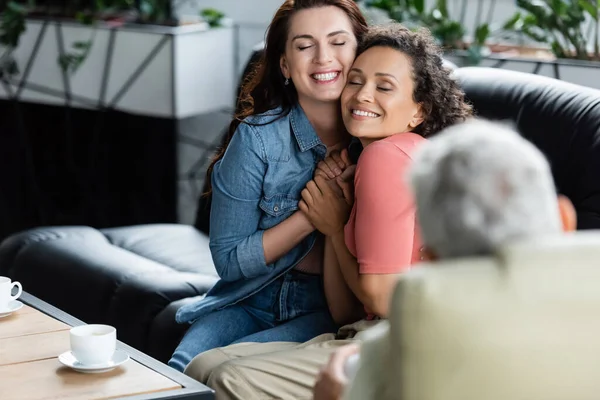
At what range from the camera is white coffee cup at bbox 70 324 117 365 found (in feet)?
5.60

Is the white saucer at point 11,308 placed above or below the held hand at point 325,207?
below

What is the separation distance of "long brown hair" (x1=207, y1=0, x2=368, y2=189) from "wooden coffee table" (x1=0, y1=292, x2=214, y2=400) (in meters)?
0.59

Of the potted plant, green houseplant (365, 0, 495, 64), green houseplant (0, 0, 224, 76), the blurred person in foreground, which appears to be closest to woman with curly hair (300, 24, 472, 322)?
the blurred person in foreground

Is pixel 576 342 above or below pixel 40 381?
above

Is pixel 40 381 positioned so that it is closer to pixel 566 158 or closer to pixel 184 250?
pixel 566 158

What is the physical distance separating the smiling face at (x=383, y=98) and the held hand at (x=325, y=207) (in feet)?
0.45

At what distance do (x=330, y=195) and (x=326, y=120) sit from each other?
0.62ft

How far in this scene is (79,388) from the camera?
1.66m

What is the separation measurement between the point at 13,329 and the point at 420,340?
44.6 inches

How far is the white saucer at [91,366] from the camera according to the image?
1.71m

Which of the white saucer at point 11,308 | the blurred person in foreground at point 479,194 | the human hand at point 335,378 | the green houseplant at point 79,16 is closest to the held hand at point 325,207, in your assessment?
the white saucer at point 11,308

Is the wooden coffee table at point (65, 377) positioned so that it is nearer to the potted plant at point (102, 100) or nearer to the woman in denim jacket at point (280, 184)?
the woman in denim jacket at point (280, 184)

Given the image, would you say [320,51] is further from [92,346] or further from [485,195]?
[485,195]

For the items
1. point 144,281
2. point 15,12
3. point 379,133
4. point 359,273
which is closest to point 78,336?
point 359,273
